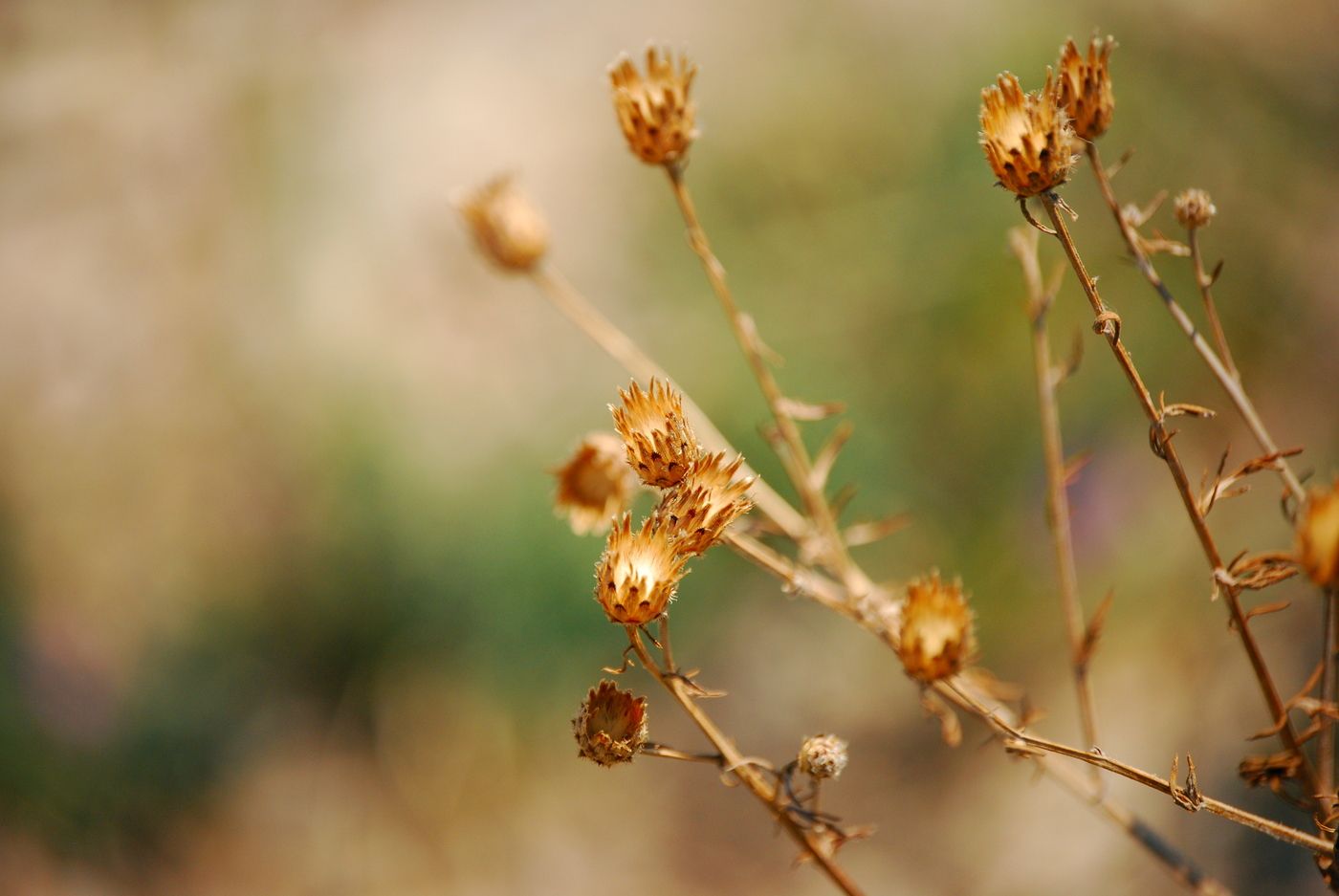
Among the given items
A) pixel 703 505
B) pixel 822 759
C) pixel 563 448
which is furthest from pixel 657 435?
pixel 563 448

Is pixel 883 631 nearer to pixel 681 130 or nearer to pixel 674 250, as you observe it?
pixel 681 130

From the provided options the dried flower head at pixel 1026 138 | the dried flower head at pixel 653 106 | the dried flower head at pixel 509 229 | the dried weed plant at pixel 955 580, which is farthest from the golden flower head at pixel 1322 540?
the dried flower head at pixel 509 229

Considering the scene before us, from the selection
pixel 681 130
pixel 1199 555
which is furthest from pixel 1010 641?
pixel 681 130

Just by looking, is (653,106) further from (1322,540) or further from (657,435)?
(1322,540)

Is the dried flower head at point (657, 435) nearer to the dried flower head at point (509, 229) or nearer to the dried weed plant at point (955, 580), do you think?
the dried weed plant at point (955, 580)

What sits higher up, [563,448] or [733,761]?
[563,448]

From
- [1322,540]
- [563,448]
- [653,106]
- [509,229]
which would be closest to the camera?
[1322,540]

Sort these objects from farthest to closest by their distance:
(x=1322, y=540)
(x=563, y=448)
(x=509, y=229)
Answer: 1. (x=563, y=448)
2. (x=509, y=229)
3. (x=1322, y=540)
